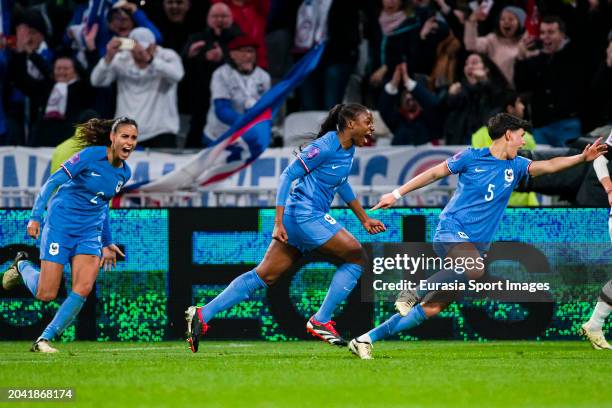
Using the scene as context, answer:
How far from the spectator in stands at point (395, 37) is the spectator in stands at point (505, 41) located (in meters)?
0.79

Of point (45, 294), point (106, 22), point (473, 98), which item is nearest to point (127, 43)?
point (106, 22)

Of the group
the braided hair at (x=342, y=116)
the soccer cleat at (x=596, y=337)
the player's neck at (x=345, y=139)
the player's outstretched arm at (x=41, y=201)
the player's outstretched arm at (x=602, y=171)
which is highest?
the braided hair at (x=342, y=116)

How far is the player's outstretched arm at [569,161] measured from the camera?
1010cm

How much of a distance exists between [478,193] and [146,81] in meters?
6.89

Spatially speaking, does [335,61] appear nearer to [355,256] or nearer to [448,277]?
[355,256]

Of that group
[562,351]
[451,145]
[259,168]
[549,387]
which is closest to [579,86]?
[451,145]

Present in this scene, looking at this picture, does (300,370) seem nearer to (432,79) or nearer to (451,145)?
(451,145)

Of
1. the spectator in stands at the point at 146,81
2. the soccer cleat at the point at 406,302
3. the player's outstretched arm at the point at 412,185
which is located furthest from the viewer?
the spectator in stands at the point at 146,81

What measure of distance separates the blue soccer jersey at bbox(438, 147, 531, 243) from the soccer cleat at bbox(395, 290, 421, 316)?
605mm

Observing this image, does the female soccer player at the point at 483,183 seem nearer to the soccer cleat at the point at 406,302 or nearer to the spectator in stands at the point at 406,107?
the soccer cleat at the point at 406,302

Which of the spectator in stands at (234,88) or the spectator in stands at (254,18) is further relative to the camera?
the spectator in stands at (254,18)

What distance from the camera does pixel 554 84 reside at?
51.6ft

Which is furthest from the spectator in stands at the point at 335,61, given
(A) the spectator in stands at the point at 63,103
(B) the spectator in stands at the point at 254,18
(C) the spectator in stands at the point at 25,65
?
(C) the spectator in stands at the point at 25,65

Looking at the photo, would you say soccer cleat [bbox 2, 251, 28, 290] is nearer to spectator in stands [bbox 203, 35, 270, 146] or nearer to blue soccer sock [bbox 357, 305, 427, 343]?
blue soccer sock [bbox 357, 305, 427, 343]
